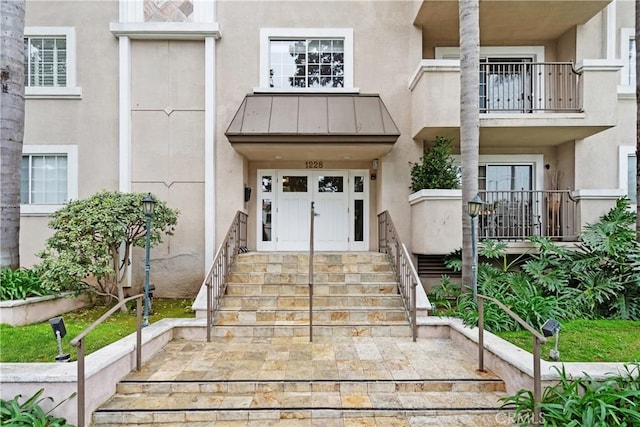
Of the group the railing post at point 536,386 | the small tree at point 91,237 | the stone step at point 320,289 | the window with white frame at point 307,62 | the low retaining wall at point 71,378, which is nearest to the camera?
the railing post at point 536,386

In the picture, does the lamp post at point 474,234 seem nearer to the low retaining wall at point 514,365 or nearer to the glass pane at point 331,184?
the low retaining wall at point 514,365

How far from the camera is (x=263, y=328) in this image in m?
6.57

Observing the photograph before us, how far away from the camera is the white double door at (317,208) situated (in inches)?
388

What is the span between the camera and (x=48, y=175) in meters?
8.99

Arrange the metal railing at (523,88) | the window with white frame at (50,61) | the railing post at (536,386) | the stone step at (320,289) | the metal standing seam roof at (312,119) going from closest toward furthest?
the railing post at (536,386), the stone step at (320,289), the metal standing seam roof at (312,119), the window with white frame at (50,61), the metal railing at (523,88)

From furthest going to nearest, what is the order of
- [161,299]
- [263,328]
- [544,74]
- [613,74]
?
[544,74]
[161,299]
[613,74]
[263,328]

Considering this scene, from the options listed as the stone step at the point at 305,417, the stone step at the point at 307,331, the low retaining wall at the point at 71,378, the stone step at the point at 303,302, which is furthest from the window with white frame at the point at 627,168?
the low retaining wall at the point at 71,378

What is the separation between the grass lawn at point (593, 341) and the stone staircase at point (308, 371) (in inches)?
37.2

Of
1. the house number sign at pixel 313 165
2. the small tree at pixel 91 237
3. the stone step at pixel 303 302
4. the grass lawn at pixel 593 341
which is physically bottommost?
the grass lawn at pixel 593 341

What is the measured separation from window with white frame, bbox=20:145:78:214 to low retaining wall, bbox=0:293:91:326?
2687mm

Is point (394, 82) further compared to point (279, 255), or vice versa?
point (394, 82)

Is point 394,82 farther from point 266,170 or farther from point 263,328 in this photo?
point 263,328

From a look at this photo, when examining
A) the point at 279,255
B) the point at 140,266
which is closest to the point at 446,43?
the point at 279,255

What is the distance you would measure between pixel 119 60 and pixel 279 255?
599 cm
